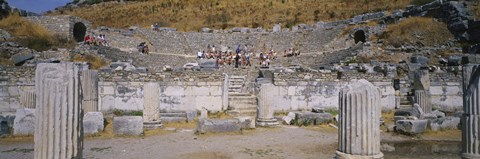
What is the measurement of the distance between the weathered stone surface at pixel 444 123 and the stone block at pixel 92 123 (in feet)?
40.9

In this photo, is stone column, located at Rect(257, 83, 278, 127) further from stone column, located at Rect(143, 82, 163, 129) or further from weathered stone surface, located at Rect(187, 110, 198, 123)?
stone column, located at Rect(143, 82, 163, 129)

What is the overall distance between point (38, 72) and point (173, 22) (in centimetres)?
4942

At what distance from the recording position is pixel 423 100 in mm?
18203

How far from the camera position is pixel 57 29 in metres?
34.7

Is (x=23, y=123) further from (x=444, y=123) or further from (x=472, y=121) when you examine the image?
(x=444, y=123)

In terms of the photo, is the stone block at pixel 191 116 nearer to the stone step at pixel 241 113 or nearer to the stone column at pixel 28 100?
the stone step at pixel 241 113

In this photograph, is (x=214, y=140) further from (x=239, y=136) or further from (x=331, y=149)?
(x=331, y=149)

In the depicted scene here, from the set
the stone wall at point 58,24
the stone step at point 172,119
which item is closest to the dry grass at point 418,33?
the stone step at point 172,119

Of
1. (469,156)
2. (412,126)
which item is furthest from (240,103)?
(469,156)

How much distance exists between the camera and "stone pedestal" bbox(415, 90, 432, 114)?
1817 centimetres

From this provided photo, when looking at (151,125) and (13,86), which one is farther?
(13,86)

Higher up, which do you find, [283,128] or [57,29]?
[57,29]

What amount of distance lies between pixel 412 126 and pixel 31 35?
28444mm

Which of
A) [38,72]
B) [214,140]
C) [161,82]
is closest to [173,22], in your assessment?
[161,82]
